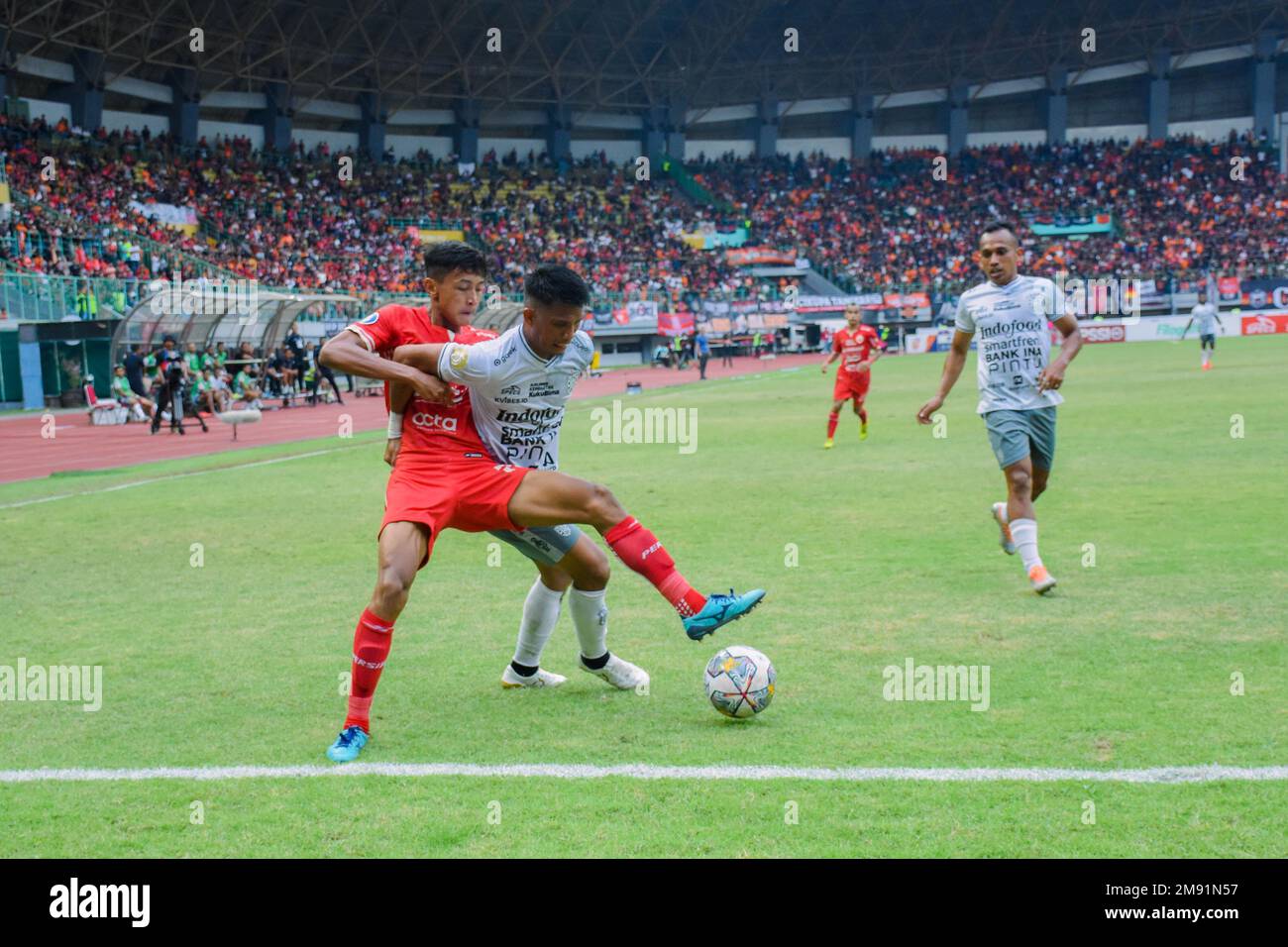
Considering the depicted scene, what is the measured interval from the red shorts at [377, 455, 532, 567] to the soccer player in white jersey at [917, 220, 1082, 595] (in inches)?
167

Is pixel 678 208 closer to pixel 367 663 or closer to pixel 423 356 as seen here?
pixel 423 356

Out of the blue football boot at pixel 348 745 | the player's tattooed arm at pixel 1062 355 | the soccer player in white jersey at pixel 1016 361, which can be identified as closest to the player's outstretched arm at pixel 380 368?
the blue football boot at pixel 348 745

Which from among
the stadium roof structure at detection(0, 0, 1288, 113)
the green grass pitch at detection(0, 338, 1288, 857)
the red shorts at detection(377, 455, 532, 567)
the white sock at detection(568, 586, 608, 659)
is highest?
the stadium roof structure at detection(0, 0, 1288, 113)

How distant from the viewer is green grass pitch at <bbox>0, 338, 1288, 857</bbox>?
4316 millimetres

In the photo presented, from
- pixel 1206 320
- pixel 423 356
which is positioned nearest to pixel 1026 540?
pixel 423 356

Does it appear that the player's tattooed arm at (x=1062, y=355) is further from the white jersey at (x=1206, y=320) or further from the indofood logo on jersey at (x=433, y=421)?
the white jersey at (x=1206, y=320)

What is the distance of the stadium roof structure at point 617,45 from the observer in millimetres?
57438

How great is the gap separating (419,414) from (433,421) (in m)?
0.08

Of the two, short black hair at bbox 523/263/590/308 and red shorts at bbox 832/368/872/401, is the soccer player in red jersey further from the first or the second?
red shorts at bbox 832/368/872/401

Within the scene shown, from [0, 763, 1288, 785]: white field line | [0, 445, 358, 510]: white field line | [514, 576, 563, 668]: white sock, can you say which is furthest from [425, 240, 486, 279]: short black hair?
[0, 445, 358, 510]: white field line

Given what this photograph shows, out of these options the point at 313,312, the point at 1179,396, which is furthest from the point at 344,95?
the point at 1179,396

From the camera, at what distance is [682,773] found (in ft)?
16.1
